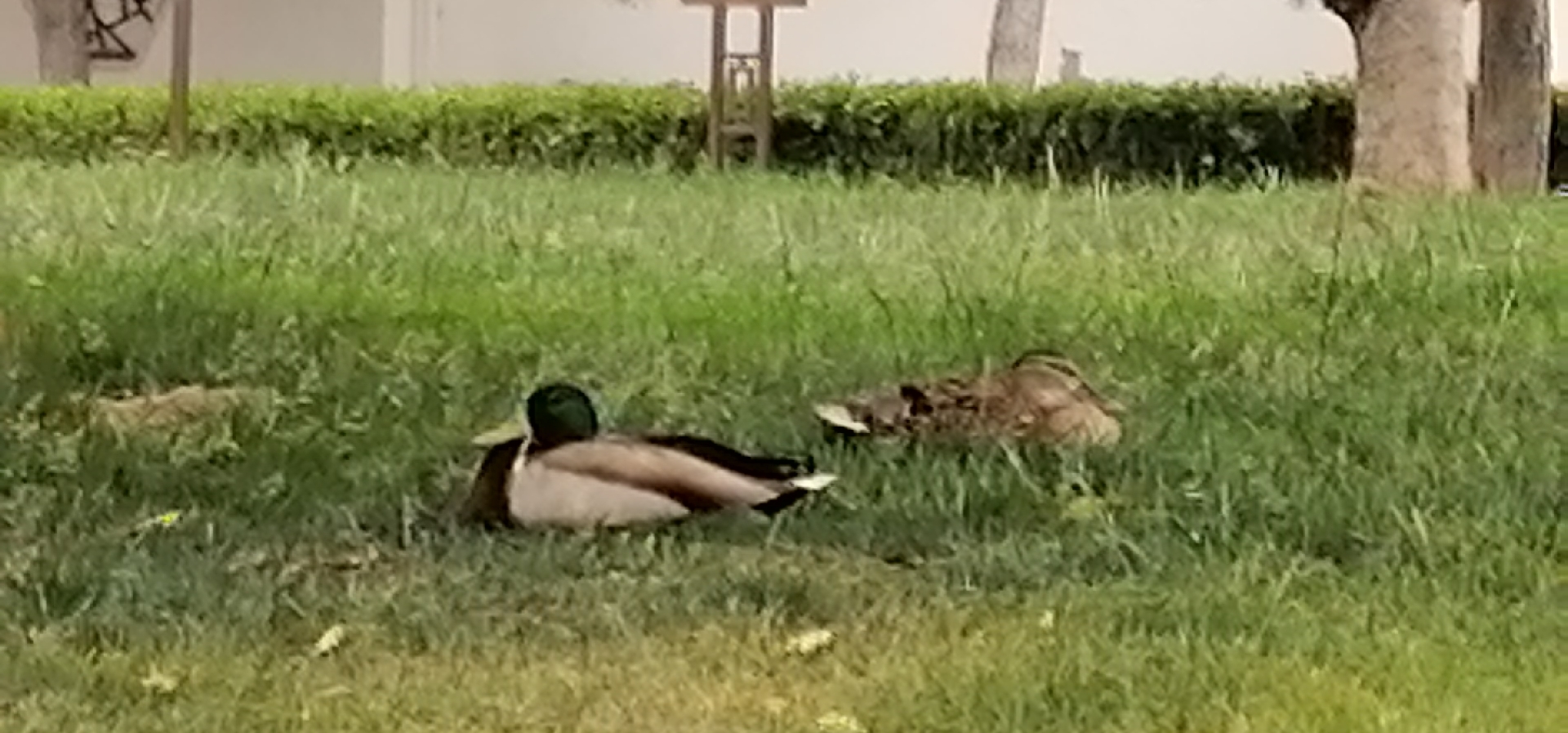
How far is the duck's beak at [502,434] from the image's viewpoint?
3.80 meters

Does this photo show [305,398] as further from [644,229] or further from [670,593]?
[644,229]

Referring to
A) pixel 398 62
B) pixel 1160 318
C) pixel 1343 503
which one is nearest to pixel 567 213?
pixel 1160 318

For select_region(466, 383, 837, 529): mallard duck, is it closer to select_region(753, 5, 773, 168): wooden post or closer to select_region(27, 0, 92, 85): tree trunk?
select_region(753, 5, 773, 168): wooden post

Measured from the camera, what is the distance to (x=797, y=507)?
12.4 feet

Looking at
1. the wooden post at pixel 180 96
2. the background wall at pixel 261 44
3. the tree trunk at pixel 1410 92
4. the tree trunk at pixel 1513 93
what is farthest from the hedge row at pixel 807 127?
the background wall at pixel 261 44

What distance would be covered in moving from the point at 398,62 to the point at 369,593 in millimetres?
17643

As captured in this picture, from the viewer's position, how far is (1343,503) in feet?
12.5

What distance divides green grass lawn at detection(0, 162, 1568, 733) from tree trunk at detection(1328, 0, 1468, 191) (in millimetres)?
3356

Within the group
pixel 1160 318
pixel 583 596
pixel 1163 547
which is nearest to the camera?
pixel 583 596

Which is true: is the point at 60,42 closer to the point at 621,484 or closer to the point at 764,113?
the point at 764,113

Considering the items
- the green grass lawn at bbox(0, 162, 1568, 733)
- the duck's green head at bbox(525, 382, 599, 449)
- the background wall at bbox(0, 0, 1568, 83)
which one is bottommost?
→ the green grass lawn at bbox(0, 162, 1568, 733)

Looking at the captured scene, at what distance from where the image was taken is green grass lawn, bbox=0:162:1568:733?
287 cm

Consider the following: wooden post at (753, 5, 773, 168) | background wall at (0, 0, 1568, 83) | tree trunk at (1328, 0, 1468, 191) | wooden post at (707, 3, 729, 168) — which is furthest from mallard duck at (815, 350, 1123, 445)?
background wall at (0, 0, 1568, 83)

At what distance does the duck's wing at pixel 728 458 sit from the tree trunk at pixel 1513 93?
8.92 meters
